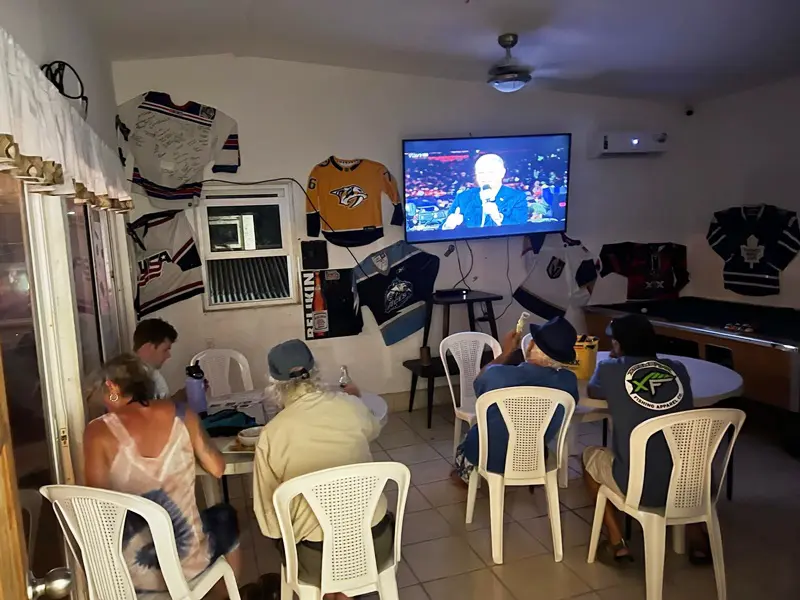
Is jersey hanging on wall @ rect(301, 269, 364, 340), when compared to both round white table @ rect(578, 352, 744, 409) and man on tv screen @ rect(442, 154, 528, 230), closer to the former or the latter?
man on tv screen @ rect(442, 154, 528, 230)

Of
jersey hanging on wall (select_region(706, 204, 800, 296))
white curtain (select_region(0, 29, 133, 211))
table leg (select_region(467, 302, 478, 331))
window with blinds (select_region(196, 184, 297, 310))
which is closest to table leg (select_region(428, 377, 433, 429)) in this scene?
table leg (select_region(467, 302, 478, 331))

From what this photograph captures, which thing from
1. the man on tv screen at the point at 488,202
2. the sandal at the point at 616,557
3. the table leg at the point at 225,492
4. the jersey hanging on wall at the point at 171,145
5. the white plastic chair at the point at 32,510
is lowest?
the sandal at the point at 616,557

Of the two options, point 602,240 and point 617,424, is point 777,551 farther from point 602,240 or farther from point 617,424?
point 602,240

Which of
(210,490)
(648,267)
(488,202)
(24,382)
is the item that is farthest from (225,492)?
(648,267)

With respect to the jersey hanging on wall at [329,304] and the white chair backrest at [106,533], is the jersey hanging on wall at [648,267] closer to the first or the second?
the jersey hanging on wall at [329,304]

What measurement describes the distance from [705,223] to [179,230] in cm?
425

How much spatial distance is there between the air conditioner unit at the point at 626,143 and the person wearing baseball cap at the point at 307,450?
3756 millimetres

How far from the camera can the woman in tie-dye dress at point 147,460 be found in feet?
6.33

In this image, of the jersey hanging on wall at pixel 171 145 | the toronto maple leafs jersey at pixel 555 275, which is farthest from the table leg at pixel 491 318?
the jersey hanging on wall at pixel 171 145

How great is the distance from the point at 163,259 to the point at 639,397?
316 centimetres

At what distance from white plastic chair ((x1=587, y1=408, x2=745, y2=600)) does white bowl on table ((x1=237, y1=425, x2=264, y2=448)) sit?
1.38 metres

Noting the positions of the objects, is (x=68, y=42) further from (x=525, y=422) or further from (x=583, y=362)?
(x=583, y=362)

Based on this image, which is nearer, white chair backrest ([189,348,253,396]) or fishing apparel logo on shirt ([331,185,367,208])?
white chair backrest ([189,348,253,396])

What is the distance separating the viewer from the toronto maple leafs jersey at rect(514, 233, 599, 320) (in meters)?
5.16
